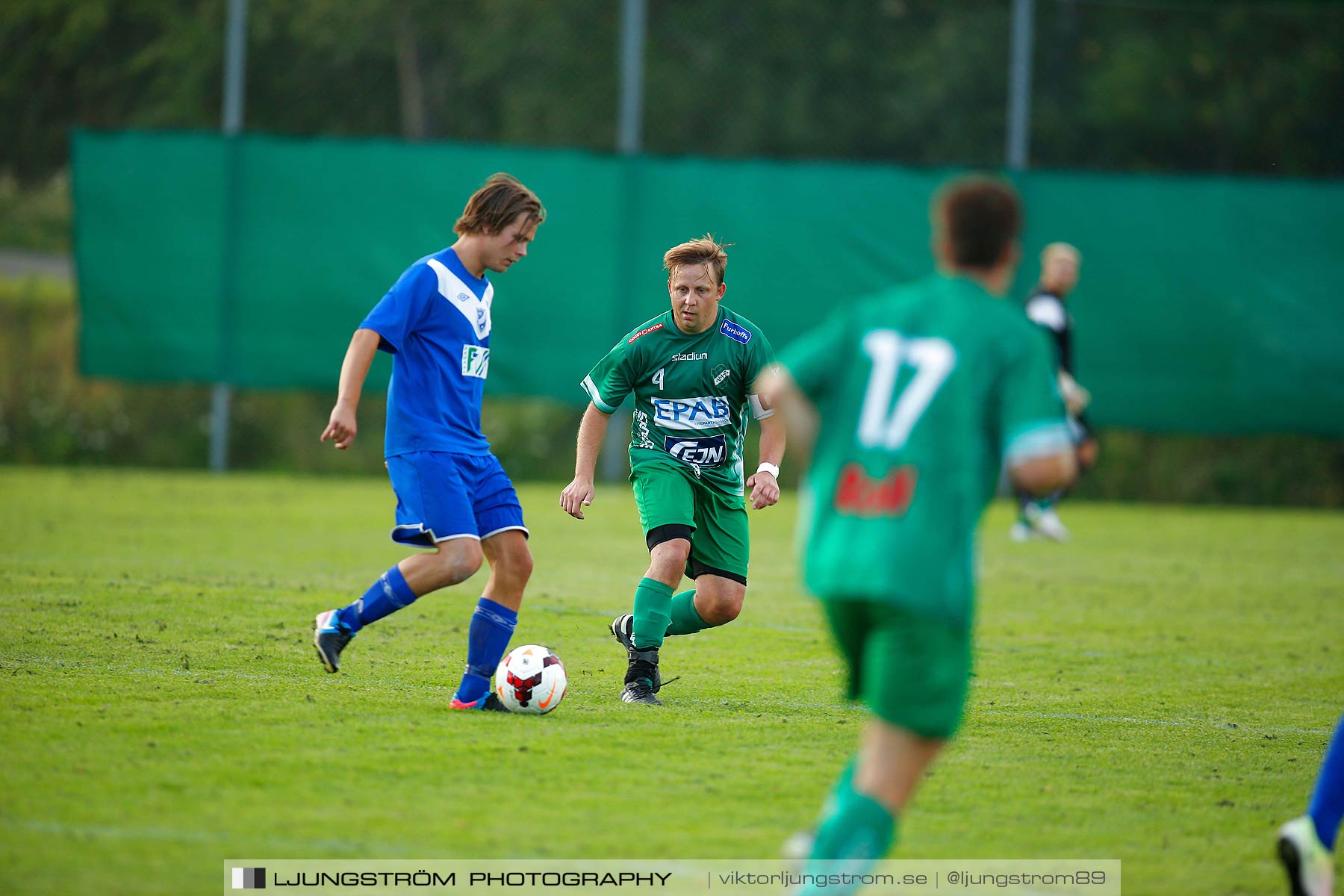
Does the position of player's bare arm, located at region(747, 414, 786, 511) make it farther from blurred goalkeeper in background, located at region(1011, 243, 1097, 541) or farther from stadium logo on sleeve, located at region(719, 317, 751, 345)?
blurred goalkeeper in background, located at region(1011, 243, 1097, 541)

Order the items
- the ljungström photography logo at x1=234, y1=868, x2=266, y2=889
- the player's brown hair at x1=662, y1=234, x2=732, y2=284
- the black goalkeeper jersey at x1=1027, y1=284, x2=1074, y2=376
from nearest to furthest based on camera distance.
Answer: the ljungström photography logo at x1=234, y1=868, x2=266, y2=889, the player's brown hair at x1=662, y1=234, x2=732, y2=284, the black goalkeeper jersey at x1=1027, y1=284, x2=1074, y2=376

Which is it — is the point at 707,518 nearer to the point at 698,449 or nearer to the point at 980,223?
the point at 698,449

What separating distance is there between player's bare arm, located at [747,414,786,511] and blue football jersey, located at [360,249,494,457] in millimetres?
1051

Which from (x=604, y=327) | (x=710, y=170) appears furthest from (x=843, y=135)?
(x=604, y=327)

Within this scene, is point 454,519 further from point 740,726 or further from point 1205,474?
point 1205,474

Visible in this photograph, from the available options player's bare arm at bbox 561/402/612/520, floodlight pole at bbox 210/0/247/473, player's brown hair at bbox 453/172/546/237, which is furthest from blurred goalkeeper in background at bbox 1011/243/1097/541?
floodlight pole at bbox 210/0/247/473

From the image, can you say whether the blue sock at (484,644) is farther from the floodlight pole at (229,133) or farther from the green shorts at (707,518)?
the floodlight pole at (229,133)

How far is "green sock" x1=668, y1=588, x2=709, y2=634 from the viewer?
6121 mm

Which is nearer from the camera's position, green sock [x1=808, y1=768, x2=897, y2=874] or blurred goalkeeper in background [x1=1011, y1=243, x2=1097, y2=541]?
green sock [x1=808, y1=768, x2=897, y2=874]

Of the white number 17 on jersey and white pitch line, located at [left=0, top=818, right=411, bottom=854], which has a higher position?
the white number 17 on jersey

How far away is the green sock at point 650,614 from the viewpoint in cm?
571

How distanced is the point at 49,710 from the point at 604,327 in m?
9.85

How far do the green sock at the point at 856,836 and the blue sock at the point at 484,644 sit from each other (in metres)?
2.44

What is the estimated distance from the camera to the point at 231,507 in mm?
12172
